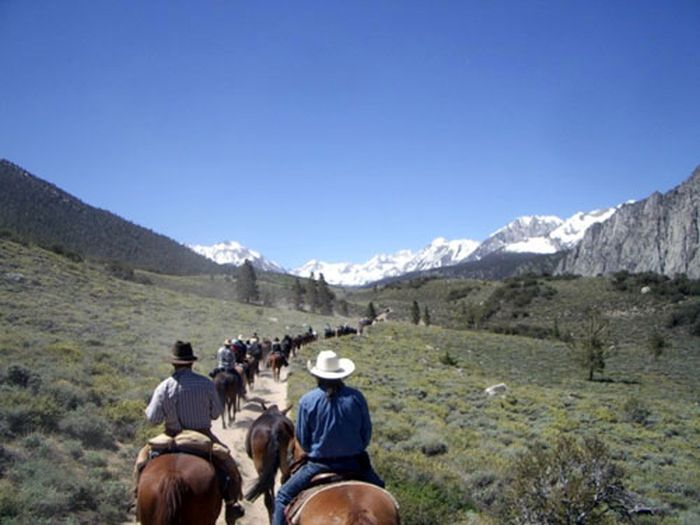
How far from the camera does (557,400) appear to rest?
23641mm

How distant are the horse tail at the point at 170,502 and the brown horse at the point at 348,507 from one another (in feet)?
3.95

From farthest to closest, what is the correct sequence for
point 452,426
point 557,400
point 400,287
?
point 400,287, point 557,400, point 452,426

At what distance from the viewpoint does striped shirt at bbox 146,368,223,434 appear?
6078 mm

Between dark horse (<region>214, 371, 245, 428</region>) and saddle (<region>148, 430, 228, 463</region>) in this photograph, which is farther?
dark horse (<region>214, 371, 245, 428</region>)

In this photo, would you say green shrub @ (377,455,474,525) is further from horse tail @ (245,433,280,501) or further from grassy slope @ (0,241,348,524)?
grassy slope @ (0,241,348,524)

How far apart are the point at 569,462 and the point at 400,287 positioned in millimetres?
165304

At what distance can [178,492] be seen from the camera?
4977 millimetres

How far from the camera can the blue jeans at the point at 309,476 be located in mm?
5301

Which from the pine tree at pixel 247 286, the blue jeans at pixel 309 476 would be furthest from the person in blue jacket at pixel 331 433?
the pine tree at pixel 247 286

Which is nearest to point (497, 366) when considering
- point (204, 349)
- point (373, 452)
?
point (204, 349)

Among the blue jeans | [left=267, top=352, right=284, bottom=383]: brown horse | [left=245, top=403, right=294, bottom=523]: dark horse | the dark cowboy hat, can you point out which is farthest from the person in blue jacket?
[left=267, top=352, right=284, bottom=383]: brown horse

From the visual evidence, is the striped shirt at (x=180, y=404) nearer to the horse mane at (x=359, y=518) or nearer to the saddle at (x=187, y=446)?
the saddle at (x=187, y=446)

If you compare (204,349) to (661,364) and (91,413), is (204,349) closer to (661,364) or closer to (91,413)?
(91,413)

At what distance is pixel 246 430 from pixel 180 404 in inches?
326
